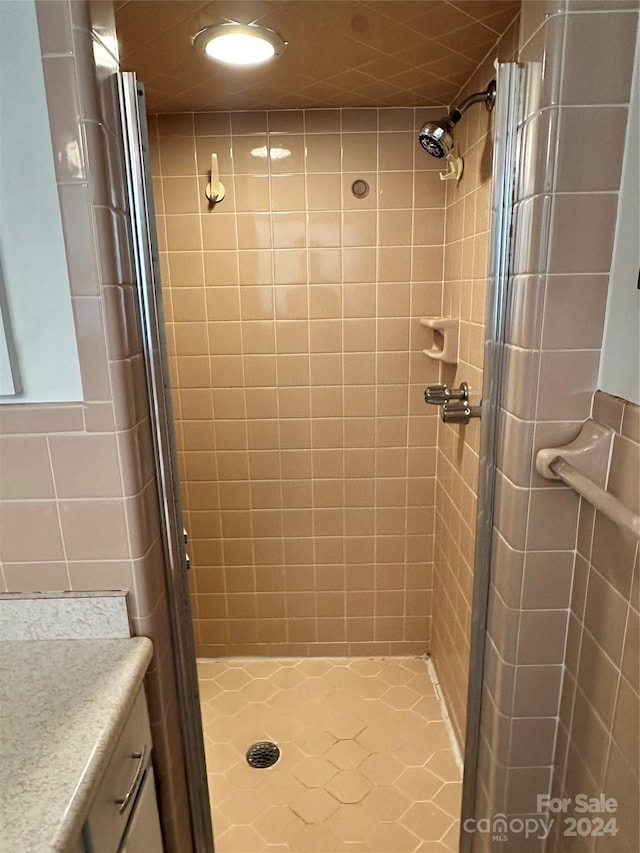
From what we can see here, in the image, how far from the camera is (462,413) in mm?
1422

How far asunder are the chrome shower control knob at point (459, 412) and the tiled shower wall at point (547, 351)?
38cm

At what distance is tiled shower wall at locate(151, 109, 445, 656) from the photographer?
171cm

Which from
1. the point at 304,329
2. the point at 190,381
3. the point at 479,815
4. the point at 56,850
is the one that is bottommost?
the point at 479,815

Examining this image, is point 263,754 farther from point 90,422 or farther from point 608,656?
point 90,422

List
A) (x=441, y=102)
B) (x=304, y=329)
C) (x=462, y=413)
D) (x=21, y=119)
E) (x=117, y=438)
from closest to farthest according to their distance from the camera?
(x=21, y=119)
(x=117, y=438)
(x=462, y=413)
(x=441, y=102)
(x=304, y=329)

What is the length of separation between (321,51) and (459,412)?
95 cm

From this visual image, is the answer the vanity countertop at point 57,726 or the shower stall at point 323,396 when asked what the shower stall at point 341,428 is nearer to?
the shower stall at point 323,396

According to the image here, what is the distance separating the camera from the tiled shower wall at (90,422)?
0.81 m

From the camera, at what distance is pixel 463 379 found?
1.56 m

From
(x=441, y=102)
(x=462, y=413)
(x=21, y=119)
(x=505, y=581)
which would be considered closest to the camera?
(x=21, y=119)

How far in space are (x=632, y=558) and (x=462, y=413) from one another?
2.14 ft

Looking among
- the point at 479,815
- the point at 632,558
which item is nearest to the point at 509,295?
the point at 632,558

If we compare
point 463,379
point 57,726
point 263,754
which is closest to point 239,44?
point 463,379

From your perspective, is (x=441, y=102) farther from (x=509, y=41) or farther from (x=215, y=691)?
(x=215, y=691)
